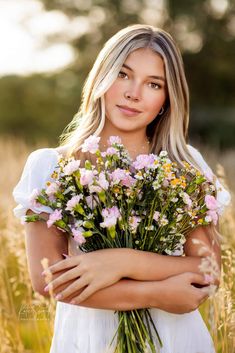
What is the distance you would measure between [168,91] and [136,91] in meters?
0.19

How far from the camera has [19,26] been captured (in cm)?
1964

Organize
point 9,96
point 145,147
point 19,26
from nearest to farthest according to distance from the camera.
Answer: point 145,147 → point 19,26 → point 9,96

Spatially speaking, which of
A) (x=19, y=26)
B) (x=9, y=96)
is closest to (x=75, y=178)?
(x=19, y=26)

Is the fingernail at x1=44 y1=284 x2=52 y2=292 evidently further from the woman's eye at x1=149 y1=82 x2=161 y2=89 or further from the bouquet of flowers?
the woman's eye at x1=149 y1=82 x2=161 y2=89

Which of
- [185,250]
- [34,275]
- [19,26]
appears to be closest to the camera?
[34,275]

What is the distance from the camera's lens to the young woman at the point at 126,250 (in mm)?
2230

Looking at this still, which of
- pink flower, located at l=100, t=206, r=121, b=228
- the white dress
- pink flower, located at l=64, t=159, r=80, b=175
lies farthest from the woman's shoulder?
pink flower, located at l=100, t=206, r=121, b=228

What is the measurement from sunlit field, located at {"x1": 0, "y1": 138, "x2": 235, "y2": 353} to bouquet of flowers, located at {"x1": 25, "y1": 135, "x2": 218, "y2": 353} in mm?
326

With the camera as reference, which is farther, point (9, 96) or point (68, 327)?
point (9, 96)

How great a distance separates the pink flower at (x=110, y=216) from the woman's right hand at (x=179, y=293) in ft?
1.08

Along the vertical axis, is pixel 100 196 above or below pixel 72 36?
below

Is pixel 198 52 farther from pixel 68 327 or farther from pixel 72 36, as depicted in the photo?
pixel 68 327

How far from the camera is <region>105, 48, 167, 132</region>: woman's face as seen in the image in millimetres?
2617

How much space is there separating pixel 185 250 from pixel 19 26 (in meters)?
18.1
